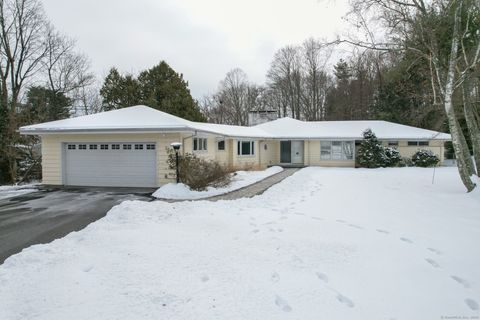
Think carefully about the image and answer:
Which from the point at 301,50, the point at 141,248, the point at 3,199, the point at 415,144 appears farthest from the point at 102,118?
the point at 301,50

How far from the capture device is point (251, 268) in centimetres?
445

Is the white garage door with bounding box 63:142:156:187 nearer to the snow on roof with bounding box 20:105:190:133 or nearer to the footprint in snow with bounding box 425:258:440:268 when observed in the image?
the snow on roof with bounding box 20:105:190:133

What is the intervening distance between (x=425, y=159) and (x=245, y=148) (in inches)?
472

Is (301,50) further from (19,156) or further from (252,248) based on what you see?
(252,248)

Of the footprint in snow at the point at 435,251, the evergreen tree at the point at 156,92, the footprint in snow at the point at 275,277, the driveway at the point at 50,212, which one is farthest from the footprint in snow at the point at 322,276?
the evergreen tree at the point at 156,92

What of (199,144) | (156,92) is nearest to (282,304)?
(199,144)

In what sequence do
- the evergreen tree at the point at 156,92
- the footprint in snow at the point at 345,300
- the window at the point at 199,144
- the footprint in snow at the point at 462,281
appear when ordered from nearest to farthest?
the footprint in snow at the point at 345,300, the footprint in snow at the point at 462,281, the window at the point at 199,144, the evergreen tree at the point at 156,92

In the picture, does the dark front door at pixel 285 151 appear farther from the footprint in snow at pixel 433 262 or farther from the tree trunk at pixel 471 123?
the footprint in snow at pixel 433 262

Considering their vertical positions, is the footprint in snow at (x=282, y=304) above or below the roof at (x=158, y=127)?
below

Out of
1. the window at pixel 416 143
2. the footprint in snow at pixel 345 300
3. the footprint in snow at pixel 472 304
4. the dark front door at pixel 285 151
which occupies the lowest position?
the footprint in snow at pixel 472 304

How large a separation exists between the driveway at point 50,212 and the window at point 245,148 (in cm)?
911

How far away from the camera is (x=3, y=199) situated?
11164 mm

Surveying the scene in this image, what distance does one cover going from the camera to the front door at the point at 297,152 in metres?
24.9

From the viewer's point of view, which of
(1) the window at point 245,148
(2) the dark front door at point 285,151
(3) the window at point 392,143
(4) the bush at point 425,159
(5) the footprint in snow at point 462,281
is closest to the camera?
(5) the footprint in snow at point 462,281
